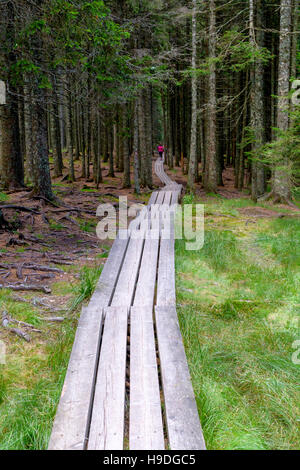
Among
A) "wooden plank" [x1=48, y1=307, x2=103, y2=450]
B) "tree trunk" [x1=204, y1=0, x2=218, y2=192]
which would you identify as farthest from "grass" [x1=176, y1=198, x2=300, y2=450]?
"tree trunk" [x1=204, y1=0, x2=218, y2=192]

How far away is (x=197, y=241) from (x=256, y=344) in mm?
3975

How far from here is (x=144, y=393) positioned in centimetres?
286

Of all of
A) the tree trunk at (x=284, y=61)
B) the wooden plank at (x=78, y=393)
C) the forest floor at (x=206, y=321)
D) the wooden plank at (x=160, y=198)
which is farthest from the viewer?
the wooden plank at (x=160, y=198)

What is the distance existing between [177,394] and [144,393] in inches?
10.6

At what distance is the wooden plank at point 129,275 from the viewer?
15.5 feet

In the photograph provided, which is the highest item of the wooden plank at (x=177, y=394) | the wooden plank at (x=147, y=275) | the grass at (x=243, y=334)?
the wooden plank at (x=147, y=275)

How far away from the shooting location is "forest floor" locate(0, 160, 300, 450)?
285cm

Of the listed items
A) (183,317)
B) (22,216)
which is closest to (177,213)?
(22,216)

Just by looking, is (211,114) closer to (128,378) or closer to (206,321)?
(206,321)

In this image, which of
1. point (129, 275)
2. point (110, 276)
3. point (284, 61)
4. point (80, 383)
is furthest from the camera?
point (284, 61)

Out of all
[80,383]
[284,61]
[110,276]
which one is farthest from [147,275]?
[284,61]

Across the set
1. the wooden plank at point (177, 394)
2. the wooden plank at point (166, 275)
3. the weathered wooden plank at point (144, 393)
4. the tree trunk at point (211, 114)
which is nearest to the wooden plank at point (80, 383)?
the weathered wooden plank at point (144, 393)

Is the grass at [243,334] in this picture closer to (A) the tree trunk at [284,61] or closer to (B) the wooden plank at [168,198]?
(B) the wooden plank at [168,198]

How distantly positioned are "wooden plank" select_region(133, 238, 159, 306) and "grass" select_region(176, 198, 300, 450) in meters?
0.49
